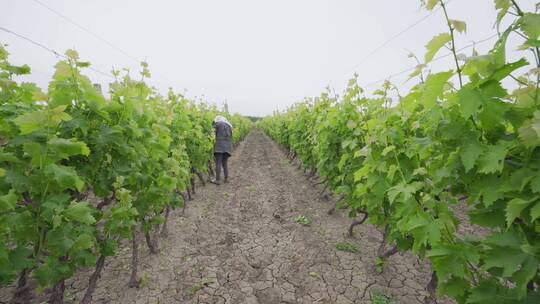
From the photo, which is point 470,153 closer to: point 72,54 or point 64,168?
point 64,168

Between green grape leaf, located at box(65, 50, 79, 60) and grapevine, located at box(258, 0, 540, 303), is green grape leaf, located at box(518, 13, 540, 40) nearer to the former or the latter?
grapevine, located at box(258, 0, 540, 303)

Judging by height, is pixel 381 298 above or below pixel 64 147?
below

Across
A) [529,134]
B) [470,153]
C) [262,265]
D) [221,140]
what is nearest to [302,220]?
[262,265]

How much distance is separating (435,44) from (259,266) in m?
3.55

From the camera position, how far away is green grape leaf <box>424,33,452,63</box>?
4.87 feet

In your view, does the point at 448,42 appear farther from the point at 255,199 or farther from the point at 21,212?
the point at 255,199

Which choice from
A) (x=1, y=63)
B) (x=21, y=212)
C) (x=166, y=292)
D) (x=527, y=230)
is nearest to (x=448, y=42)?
(x=527, y=230)

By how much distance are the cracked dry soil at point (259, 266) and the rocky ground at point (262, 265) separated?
1 centimetres

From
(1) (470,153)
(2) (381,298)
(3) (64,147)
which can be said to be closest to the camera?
(1) (470,153)

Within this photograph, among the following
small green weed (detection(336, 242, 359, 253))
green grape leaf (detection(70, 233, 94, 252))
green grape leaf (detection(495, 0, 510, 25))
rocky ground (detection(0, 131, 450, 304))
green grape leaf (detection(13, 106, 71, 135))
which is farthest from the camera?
small green weed (detection(336, 242, 359, 253))

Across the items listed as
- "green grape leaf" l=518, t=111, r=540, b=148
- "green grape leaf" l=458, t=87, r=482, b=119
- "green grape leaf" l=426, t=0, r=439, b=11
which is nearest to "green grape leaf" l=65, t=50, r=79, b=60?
"green grape leaf" l=426, t=0, r=439, b=11

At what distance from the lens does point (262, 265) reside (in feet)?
13.4

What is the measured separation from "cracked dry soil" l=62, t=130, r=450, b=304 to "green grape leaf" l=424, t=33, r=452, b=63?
9.51ft

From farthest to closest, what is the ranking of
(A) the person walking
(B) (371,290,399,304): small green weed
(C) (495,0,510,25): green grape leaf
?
(A) the person walking
(B) (371,290,399,304): small green weed
(C) (495,0,510,25): green grape leaf
